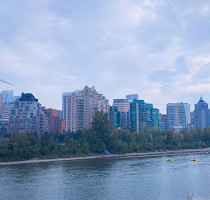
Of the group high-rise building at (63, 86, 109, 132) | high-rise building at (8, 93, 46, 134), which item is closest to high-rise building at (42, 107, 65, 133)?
high-rise building at (63, 86, 109, 132)

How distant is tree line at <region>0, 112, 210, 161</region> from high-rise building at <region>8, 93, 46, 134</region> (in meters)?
14.0

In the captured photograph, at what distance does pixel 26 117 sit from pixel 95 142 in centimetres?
3903

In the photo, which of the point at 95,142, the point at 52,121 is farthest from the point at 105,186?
the point at 52,121

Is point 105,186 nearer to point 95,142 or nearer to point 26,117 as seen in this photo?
point 95,142

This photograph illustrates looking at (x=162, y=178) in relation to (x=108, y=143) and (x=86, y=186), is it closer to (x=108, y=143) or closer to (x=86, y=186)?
(x=86, y=186)

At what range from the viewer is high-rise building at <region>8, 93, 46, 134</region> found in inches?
4555

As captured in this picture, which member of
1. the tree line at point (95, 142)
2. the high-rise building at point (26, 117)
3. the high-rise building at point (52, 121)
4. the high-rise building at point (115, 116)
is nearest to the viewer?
the tree line at point (95, 142)

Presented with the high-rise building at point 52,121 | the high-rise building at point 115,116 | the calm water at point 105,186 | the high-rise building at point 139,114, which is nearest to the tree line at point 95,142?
the calm water at point 105,186

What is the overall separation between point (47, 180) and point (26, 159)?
119 ft

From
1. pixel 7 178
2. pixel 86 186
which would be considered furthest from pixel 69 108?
pixel 86 186

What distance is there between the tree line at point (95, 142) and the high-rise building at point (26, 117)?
1401 centimetres

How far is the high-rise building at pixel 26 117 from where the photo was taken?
116 metres

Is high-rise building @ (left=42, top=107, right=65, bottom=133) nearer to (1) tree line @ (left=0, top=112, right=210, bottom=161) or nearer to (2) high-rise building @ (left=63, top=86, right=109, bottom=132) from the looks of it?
(2) high-rise building @ (left=63, top=86, right=109, bottom=132)

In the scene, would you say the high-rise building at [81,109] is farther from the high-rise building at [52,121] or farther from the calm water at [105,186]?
the calm water at [105,186]
